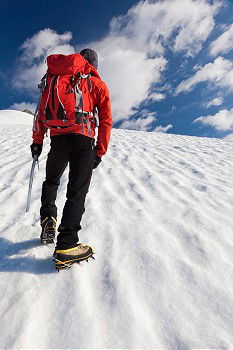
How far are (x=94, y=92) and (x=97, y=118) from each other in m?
0.25

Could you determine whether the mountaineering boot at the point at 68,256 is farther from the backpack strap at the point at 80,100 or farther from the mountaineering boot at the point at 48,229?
the backpack strap at the point at 80,100

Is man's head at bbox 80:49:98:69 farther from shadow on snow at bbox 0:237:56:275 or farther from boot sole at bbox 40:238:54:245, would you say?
shadow on snow at bbox 0:237:56:275

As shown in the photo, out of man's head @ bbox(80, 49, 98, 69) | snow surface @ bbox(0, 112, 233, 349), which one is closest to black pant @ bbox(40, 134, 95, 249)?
snow surface @ bbox(0, 112, 233, 349)

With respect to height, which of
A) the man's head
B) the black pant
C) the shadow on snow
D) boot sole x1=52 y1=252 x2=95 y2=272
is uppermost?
the man's head

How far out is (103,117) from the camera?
2.61 meters

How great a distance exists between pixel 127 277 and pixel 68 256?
54 centimetres

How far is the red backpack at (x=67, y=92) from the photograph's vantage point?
2363mm

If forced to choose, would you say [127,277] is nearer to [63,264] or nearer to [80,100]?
[63,264]

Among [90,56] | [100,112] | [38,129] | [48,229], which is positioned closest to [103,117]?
[100,112]

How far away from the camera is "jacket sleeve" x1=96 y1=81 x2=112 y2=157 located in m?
2.55

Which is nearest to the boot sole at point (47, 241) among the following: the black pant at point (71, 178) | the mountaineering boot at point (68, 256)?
the black pant at point (71, 178)

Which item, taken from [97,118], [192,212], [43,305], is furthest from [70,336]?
[192,212]

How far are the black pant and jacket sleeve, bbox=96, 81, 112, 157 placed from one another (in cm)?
13

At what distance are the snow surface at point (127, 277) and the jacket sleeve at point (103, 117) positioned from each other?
1018 mm
